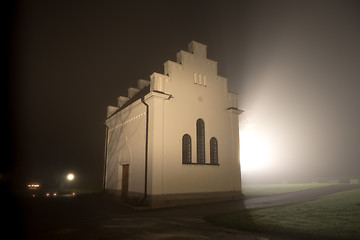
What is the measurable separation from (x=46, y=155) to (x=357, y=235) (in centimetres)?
4733

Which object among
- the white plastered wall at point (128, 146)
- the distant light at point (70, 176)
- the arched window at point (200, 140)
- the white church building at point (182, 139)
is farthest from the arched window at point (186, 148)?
the distant light at point (70, 176)

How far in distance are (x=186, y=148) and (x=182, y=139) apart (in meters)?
0.74

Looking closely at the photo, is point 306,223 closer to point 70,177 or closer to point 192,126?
point 192,126

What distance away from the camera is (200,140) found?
59.4 ft

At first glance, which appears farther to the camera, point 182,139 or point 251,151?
point 251,151

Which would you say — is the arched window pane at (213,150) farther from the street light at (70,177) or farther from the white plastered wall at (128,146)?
the street light at (70,177)

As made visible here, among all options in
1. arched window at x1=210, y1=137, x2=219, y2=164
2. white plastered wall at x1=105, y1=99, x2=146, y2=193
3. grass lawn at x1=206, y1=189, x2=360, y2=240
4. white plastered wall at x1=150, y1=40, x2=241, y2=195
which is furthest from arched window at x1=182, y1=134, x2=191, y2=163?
grass lawn at x1=206, y1=189, x2=360, y2=240

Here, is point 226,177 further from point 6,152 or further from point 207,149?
point 6,152

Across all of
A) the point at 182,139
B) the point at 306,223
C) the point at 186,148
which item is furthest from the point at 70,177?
the point at 306,223

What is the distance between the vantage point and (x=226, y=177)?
18781 millimetres

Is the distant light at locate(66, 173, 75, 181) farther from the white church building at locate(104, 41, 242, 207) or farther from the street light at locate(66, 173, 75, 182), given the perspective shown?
the white church building at locate(104, 41, 242, 207)

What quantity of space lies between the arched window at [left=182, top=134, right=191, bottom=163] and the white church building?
7 cm

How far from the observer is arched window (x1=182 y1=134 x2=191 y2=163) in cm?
1697

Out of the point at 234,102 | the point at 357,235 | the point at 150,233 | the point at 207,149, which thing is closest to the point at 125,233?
the point at 150,233
